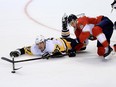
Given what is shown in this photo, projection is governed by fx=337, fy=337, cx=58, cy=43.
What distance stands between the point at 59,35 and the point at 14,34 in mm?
482

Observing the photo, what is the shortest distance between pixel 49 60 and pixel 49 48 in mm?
102

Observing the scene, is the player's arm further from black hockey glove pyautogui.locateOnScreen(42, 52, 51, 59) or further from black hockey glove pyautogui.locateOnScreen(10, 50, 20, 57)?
black hockey glove pyautogui.locateOnScreen(42, 52, 51, 59)

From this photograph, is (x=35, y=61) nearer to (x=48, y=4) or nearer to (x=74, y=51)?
(x=74, y=51)

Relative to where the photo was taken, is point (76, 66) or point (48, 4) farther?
point (48, 4)

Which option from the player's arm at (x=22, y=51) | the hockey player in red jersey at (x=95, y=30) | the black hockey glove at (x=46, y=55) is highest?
the hockey player in red jersey at (x=95, y=30)

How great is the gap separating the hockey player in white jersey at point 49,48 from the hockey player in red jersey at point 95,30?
0.12 meters

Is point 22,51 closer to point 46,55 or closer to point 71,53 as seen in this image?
point 46,55

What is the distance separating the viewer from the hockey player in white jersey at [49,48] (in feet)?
9.02

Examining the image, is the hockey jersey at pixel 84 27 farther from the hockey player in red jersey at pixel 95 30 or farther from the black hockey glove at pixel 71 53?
the black hockey glove at pixel 71 53

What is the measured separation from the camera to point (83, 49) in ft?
9.64

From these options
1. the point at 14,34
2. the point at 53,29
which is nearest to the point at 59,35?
the point at 53,29

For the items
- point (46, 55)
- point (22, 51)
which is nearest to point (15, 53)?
point (22, 51)

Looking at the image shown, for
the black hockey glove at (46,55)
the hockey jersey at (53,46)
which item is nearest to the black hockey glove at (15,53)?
the hockey jersey at (53,46)

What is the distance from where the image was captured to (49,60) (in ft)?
8.92
